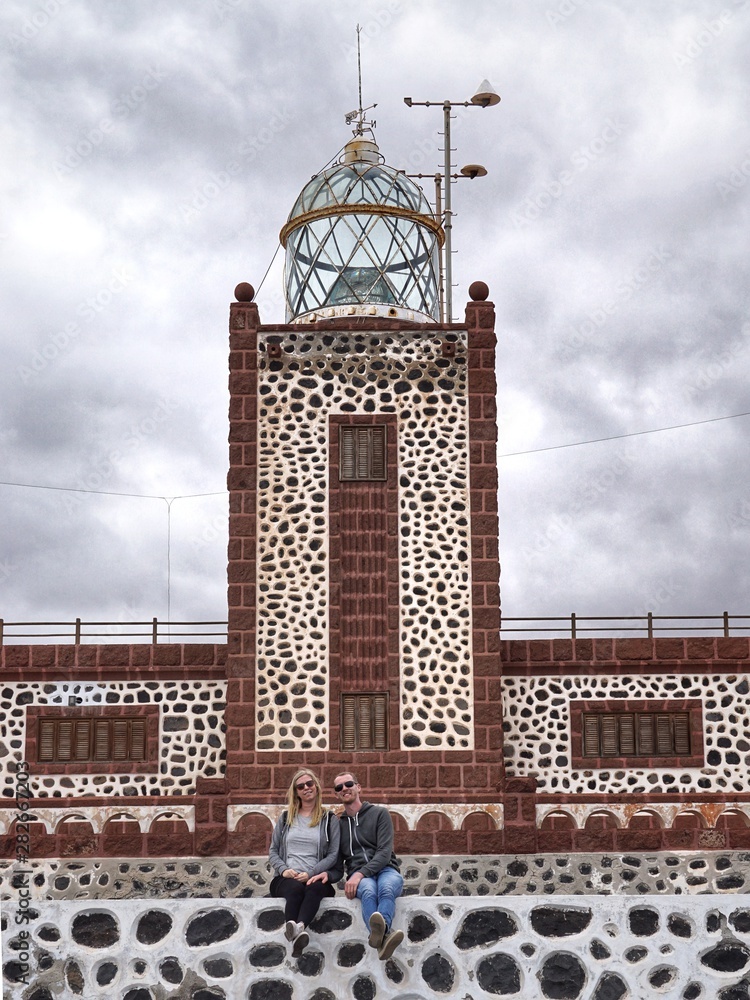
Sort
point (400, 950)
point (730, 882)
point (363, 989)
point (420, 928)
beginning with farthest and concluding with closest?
1. point (730, 882)
2. point (420, 928)
3. point (400, 950)
4. point (363, 989)

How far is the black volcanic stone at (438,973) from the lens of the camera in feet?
25.8

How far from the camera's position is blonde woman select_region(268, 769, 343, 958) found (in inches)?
307

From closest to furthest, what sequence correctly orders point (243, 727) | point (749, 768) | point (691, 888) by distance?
point (691, 888) → point (243, 727) → point (749, 768)

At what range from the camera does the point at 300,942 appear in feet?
25.0

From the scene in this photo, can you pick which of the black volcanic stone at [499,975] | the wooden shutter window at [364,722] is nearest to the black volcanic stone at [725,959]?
the black volcanic stone at [499,975]

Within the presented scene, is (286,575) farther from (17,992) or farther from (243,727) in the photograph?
(17,992)

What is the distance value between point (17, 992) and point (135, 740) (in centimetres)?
699

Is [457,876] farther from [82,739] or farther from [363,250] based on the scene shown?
[363,250]

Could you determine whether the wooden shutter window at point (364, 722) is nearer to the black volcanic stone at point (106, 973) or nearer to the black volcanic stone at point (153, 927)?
the black volcanic stone at point (153, 927)

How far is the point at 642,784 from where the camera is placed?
14922mm

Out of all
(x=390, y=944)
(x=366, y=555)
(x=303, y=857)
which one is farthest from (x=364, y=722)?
(x=390, y=944)

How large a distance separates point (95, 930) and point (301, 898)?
1330 millimetres

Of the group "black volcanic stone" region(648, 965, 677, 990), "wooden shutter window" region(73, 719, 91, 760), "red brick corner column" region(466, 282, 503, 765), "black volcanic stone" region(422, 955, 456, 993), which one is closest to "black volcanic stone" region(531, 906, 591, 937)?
"black volcanic stone" region(648, 965, 677, 990)

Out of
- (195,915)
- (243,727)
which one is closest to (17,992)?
(195,915)
